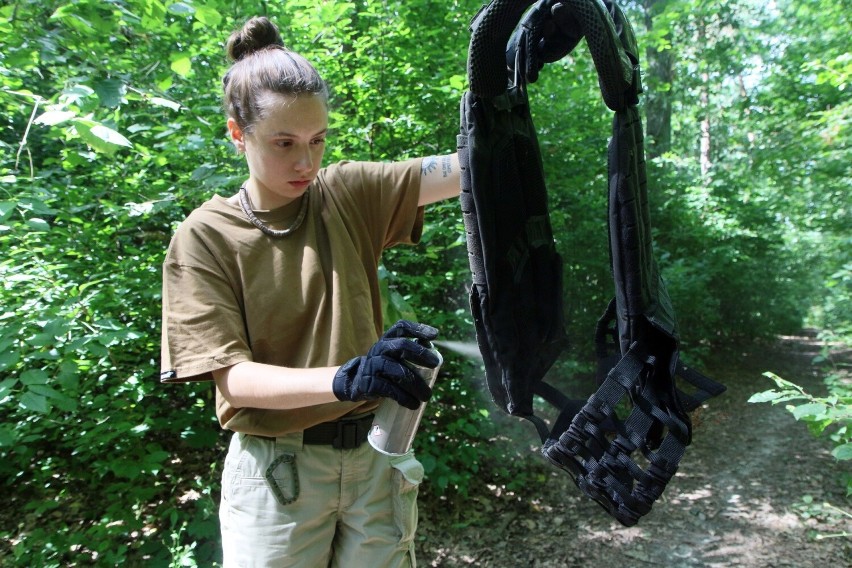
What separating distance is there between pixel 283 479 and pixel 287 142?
83 centimetres

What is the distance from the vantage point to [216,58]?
318 centimetres

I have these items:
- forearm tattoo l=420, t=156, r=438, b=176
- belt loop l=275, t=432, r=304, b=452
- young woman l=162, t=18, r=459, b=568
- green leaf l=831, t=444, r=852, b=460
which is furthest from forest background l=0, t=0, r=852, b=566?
green leaf l=831, t=444, r=852, b=460

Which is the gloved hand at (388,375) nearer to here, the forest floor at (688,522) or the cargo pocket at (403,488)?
the cargo pocket at (403,488)

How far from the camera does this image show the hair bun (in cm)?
155

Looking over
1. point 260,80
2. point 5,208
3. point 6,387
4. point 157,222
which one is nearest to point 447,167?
point 260,80

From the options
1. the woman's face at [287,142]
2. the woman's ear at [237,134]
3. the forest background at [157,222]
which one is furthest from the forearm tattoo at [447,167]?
the forest background at [157,222]

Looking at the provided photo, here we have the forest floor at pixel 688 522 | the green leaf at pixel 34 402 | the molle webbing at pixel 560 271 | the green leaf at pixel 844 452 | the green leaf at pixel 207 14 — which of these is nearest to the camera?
the molle webbing at pixel 560 271

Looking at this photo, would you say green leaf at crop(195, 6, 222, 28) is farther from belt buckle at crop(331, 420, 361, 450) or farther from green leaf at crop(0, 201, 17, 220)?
belt buckle at crop(331, 420, 361, 450)

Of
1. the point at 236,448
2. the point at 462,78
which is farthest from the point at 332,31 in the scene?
the point at 236,448

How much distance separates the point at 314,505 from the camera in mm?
1464

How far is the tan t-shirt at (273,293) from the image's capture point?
4.39ft

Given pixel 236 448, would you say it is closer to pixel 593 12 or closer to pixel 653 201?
pixel 593 12

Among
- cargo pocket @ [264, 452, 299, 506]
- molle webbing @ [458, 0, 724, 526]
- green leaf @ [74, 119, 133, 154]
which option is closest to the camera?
molle webbing @ [458, 0, 724, 526]

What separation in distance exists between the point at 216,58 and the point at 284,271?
227 cm
